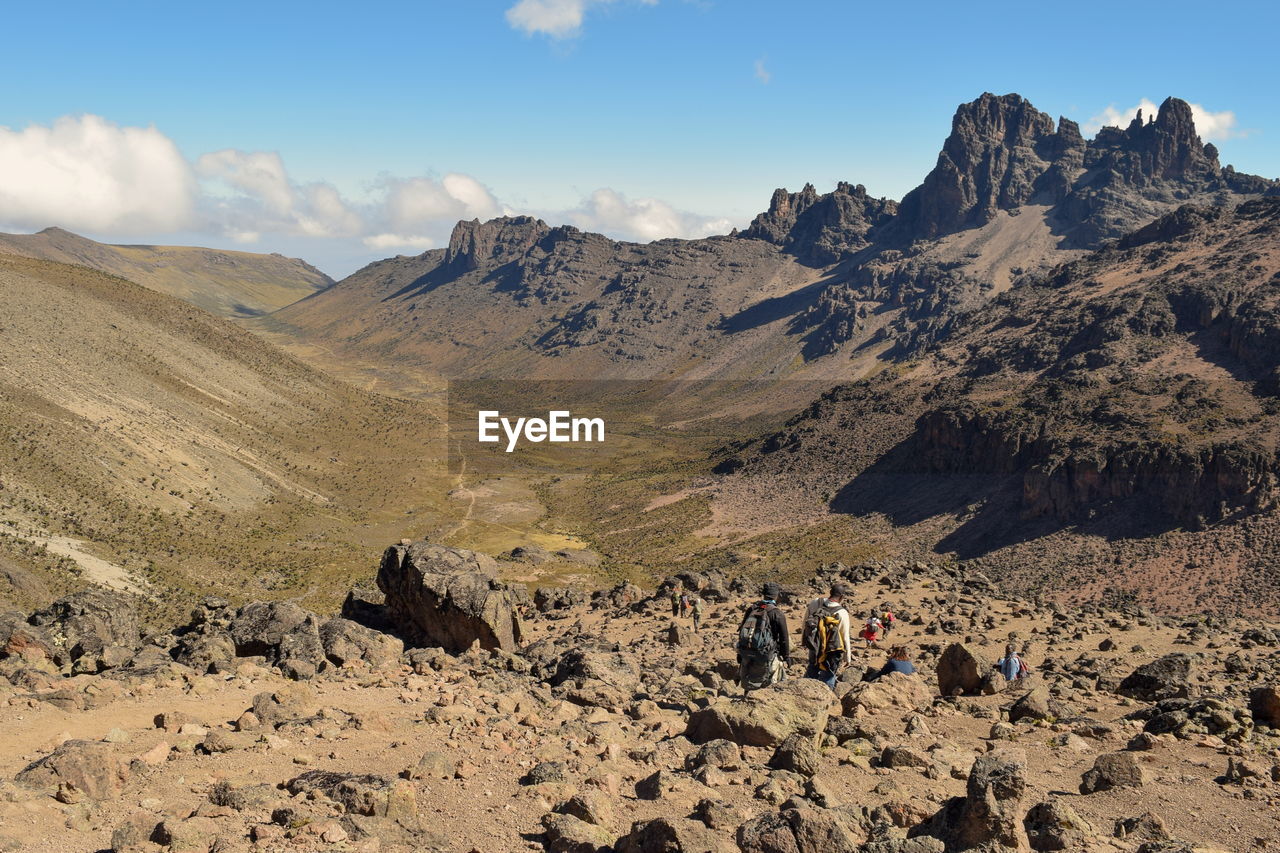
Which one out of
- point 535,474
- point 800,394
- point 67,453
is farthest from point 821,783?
point 800,394

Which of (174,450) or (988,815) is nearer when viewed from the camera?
(988,815)

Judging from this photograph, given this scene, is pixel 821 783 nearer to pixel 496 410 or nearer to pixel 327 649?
pixel 327 649

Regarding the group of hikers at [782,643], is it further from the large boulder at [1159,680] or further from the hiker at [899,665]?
the large boulder at [1159,680]

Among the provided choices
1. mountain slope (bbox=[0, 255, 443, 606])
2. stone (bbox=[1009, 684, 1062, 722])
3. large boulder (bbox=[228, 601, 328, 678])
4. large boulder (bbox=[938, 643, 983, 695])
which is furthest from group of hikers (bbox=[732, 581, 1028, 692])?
mountain slope (bbox=[0, 255, 443, 606])

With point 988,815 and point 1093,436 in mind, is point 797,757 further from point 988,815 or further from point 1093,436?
point 1093,436

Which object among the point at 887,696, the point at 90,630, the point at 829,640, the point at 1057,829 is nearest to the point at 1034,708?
the point at 887,696

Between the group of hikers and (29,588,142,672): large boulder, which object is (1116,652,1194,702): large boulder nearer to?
the group of hikers

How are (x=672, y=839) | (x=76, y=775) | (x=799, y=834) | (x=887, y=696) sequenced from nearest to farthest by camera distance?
1. (x=799, y=834)
2. (x=672, y=839)
3. (x=76, y=775)
4. (x=887, y=696)
